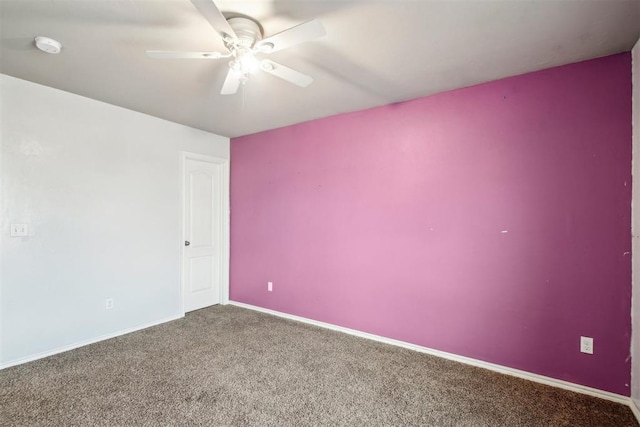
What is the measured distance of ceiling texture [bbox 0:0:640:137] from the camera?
1.60 m

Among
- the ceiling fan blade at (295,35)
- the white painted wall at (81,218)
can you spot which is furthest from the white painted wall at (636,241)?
the white painted wall at (81,218)

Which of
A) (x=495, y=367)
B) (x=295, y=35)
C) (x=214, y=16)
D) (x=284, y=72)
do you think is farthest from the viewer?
(x=495, y=367)

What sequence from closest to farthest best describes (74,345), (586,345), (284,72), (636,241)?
(284,72), (636,241), (586,345), (74,345)

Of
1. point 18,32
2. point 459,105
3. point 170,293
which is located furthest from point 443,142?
point 170,293

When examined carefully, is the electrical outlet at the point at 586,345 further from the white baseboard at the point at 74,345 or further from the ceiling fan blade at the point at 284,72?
the white baseboard at the point at 74,345

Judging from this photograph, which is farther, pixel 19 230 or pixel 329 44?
pixel 19 230

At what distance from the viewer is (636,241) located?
6.34ft

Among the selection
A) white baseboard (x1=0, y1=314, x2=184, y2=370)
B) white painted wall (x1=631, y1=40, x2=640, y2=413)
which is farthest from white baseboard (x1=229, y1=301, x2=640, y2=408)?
white baseboard (x1=0, y1=314, x2=184, y2=370)

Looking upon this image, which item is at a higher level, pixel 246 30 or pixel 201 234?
pixel 246 30

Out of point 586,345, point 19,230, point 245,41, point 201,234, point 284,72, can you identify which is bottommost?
point 586,345

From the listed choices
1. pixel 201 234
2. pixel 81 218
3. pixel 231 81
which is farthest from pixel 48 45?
pixel 201 234

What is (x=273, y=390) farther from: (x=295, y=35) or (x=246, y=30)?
(x=246, y=30)

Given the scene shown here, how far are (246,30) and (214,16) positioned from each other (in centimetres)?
41

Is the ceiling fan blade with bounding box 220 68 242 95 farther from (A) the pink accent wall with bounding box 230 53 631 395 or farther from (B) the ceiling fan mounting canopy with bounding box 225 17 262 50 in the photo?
(A) the pink accent wall with bounding box 230 53 631 395
